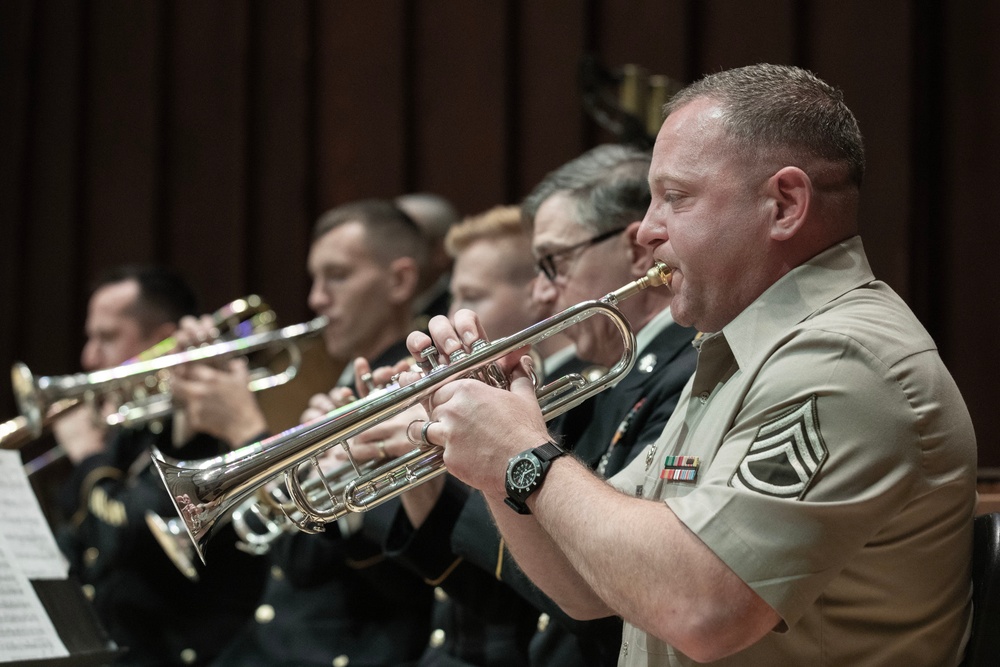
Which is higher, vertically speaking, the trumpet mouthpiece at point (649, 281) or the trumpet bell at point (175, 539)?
the trumpet mouthpiece at point (649, 281)

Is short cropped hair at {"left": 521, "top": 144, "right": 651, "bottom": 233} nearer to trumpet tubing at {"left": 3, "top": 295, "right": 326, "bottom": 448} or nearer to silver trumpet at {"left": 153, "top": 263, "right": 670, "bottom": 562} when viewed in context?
silver trumpet at {"left": 153, "top": 263, "right": 670, "bottom": 562}

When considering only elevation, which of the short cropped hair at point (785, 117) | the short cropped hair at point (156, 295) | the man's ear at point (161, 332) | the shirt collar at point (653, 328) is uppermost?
the short cropped hair at point (785, 117)

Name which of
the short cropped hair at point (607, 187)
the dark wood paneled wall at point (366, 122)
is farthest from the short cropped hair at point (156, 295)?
the short cropped hair at point (607, 187)

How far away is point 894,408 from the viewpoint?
4.60 feet

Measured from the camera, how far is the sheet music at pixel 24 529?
236 centimetres

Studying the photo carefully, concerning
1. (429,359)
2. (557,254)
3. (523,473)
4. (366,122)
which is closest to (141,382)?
(366,122)

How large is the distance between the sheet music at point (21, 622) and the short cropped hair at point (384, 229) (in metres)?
1.68

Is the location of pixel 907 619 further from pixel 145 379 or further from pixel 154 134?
pixel 154 134

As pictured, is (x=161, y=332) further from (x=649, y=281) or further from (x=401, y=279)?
(x=649, y=281)

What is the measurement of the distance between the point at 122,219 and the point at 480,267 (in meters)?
2.21

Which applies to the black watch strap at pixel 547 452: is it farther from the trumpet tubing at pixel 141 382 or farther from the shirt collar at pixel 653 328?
the trumpet tubing at pixel 141 382

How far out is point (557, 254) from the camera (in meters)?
2.60

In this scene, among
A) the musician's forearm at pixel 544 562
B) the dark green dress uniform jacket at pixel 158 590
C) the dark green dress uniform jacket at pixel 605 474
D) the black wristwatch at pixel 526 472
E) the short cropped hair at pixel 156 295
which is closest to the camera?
the black wristwatch at pixel 526 472

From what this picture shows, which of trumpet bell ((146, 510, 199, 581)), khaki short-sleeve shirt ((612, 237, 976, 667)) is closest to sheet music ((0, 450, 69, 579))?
trumpet bell ((146, 510, 199, 581))
